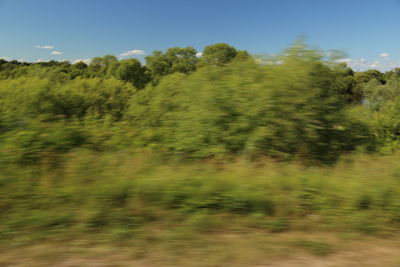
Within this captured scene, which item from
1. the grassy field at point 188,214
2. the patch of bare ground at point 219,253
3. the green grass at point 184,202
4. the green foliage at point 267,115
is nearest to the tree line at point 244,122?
the green foliage at point 267,115

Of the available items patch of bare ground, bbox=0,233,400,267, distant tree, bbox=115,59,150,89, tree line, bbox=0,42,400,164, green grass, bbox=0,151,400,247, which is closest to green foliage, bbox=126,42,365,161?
tree line, bbox=0,42,400,164

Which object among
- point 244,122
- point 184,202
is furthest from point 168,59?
point 184,202

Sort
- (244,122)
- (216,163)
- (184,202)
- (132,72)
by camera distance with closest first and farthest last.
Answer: (184,202) → (216,163) → (244,122) → (132,72)

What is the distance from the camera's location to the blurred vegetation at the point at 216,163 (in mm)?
3750

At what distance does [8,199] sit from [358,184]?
5.26 metres

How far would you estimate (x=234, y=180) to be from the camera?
4.52 metres

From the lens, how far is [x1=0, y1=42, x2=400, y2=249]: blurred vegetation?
3750mm

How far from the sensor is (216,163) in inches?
257

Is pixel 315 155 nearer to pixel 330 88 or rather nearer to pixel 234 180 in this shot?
pixel 330 88

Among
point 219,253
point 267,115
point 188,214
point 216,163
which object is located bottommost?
point 219,253

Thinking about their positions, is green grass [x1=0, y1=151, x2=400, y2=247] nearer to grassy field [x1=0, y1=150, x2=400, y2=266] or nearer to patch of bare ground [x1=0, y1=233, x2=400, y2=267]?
grassy field [x1=0, y1=150, x2=400, y2=266]

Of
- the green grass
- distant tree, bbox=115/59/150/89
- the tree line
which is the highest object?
distant tree, bbox=115/59/150/89

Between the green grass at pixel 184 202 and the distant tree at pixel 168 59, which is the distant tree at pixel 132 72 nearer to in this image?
the distant tree at pixel 168 59

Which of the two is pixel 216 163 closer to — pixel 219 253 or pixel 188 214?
pixel 188 214
